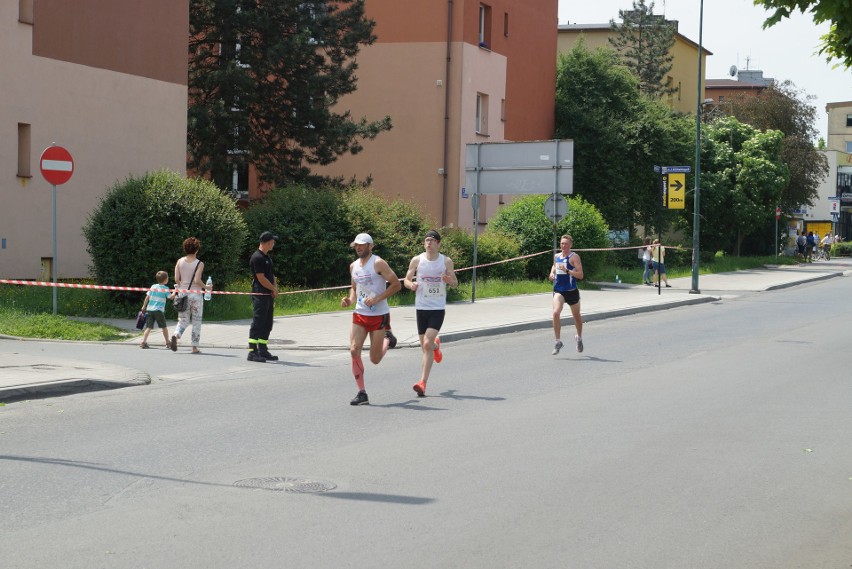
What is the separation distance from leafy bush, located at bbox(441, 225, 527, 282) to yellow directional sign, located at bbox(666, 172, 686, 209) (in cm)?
524

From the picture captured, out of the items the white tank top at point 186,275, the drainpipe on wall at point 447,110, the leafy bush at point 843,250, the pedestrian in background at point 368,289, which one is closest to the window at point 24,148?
the white tank top at point 186,275

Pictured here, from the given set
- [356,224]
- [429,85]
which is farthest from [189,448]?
[429,85]

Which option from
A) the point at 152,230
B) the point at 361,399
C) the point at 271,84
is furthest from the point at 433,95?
the point at 361,399

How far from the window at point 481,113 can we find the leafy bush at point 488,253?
10373 millimetres

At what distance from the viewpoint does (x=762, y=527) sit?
6672mm

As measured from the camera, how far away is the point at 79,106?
85.9 feet

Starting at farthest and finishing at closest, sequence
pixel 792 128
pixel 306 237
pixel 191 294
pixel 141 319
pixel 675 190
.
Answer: pixel 792 128 → pixel 675 190 → pixel 306 237 → pixel 141 319 → pixel 191 294

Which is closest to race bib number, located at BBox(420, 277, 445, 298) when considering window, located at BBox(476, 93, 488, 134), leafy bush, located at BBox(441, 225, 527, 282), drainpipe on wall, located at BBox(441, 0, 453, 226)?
leafy bush, located at BBox(441, 225, 527, 282)

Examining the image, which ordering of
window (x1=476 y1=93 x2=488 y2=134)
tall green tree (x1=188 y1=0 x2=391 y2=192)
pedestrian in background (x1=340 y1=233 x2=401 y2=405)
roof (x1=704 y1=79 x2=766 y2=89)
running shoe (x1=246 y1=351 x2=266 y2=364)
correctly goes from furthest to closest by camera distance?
roof (x1=704 y1=79 x2=766 y2=89), window (x1=476 y1=93 x2=488 y2=134), tall green tree (x1=188 y1=0 x2=391 y2=192), running shoe (x1=246 y1=351 x2=266 y2=364), pedestrian in background (x1=340 y1=233 x2=401 y2=405)

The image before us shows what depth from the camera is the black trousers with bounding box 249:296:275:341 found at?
15.2 metres

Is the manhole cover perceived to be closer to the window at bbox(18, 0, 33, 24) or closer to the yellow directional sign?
the window at bbox(18, 0, 33, 24)

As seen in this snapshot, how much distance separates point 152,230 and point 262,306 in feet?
17.2

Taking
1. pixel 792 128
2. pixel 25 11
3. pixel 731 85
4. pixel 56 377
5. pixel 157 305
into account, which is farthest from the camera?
pixel 731 85

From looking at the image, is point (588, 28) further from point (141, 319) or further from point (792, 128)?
point (141, 319)
